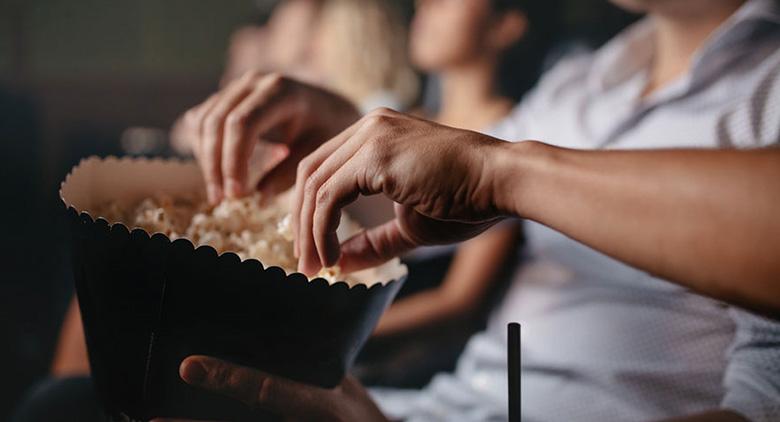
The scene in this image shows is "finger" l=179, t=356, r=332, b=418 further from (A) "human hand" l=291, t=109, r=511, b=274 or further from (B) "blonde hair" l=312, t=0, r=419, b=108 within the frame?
(B) "blonde hair" l=312, t=0, r=419, b=108

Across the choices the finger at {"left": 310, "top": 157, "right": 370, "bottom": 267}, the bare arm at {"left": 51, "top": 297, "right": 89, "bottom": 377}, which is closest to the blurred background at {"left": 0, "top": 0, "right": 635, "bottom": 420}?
the bare arm at {"left": 51, "top": 297, "right": 89, "bottom": 377}

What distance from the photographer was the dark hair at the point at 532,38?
1706 mm

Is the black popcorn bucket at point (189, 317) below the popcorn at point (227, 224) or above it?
below

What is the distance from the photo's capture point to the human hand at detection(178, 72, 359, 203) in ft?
2.66

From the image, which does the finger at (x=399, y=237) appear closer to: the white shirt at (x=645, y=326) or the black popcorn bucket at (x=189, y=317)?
the black popcorn bucket at (x=189, y=317)

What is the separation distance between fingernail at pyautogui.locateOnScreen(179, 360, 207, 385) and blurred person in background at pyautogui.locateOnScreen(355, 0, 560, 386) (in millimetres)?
767

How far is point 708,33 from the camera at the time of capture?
1.06m

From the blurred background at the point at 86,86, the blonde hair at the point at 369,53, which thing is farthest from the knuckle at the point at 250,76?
the blonde hair at the point at 369,53

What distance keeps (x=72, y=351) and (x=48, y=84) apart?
6.68 feet

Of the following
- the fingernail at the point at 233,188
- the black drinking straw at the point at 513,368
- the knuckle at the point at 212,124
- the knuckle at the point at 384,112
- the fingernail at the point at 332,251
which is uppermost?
the knuckle at the point at 384,112

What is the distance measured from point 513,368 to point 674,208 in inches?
7.0

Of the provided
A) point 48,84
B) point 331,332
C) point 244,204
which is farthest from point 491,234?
point 48,84

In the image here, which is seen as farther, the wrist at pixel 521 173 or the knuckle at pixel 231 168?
the knuckle at pixel 231 168

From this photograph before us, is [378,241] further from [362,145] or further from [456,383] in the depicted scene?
[456,383]
